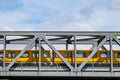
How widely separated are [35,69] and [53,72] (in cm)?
289

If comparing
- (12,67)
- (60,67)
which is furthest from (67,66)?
(12,67)

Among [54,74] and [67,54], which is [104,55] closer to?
[67,54]

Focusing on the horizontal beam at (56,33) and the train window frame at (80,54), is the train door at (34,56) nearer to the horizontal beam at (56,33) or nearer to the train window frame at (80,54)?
the train window frame at (80,54)

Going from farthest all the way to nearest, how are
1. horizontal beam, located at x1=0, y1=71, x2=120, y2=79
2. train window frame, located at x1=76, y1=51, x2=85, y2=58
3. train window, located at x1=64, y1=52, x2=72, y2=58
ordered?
train window frame, located at x1=76, y1=51, x2=85, y2=58 → train window, located at x1=64, y1=52, x2=72, y2=58 → horizontal beam, located at x1=0, y1=71, x2=120, y2=79

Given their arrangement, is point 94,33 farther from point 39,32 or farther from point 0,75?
point 0,75

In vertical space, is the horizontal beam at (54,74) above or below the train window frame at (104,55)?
below

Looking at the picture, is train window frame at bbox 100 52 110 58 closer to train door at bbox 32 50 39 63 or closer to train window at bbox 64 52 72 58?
train window at bbox 64 52 72 58

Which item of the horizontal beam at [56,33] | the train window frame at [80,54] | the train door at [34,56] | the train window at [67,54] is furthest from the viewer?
the train window frame at [80,54]

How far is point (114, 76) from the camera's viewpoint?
148ft

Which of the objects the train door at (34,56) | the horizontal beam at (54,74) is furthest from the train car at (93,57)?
the horizontal beam at (54,74)

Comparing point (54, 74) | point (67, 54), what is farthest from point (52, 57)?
point (54, 74)

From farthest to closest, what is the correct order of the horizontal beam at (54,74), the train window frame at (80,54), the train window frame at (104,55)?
the train window frame at (80,54), the train window frame at (104,55), the horizontal beam at (54,74)

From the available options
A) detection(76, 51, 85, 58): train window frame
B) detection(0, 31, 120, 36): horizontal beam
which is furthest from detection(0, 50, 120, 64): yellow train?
detection(0, 31, 120, 36): horizontal beam

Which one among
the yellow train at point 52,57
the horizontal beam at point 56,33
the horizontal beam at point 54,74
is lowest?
the horizontal beam at point 54,74
